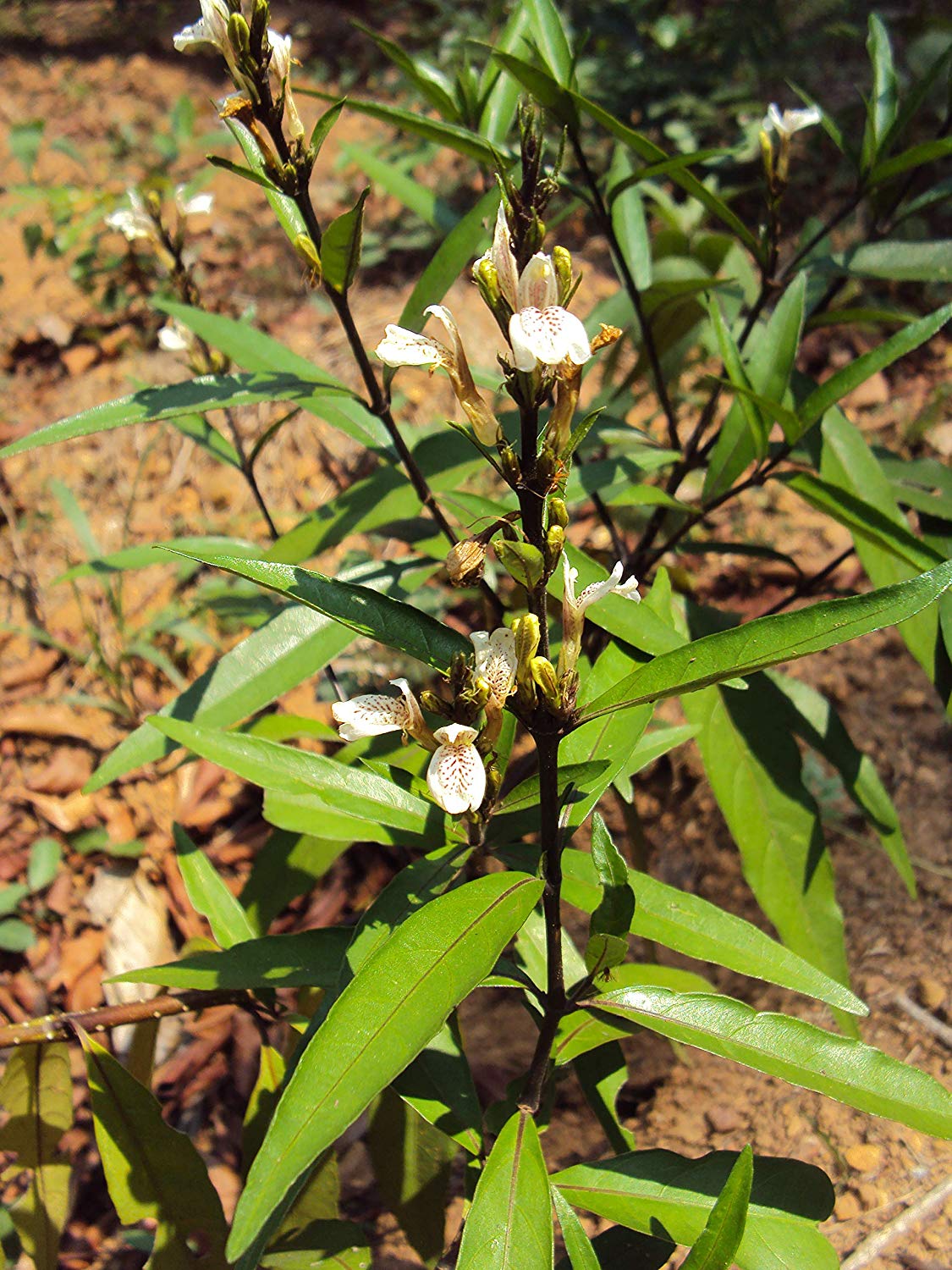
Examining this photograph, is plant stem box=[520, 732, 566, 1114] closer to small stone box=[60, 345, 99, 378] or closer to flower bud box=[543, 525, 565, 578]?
flower bud box=[543, 525, 565, 578]

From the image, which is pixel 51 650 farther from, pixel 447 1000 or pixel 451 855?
pixel 447 1000

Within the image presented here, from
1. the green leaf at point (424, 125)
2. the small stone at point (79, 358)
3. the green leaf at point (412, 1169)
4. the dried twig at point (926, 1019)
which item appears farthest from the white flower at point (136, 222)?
the dried twig at point (926, 1019)

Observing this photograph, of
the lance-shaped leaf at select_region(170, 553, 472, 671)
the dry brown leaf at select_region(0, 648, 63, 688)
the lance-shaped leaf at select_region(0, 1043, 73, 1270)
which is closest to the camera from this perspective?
the lance-shaped leaf at select_region(170, 553, 472, 671)

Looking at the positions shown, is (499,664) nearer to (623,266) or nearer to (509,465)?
(509,465)

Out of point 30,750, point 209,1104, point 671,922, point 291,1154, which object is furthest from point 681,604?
point 30,750

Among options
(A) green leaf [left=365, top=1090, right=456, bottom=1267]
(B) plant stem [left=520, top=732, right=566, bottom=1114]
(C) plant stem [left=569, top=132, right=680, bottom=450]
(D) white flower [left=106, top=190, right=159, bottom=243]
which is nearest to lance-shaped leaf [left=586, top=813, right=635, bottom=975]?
(B) plant stem [left=520, top=732, right=566, bottom=1114]

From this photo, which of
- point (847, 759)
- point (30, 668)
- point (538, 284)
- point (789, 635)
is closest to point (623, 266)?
point (847, 759)

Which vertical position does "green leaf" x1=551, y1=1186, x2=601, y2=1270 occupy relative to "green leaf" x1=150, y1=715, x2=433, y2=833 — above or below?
below
